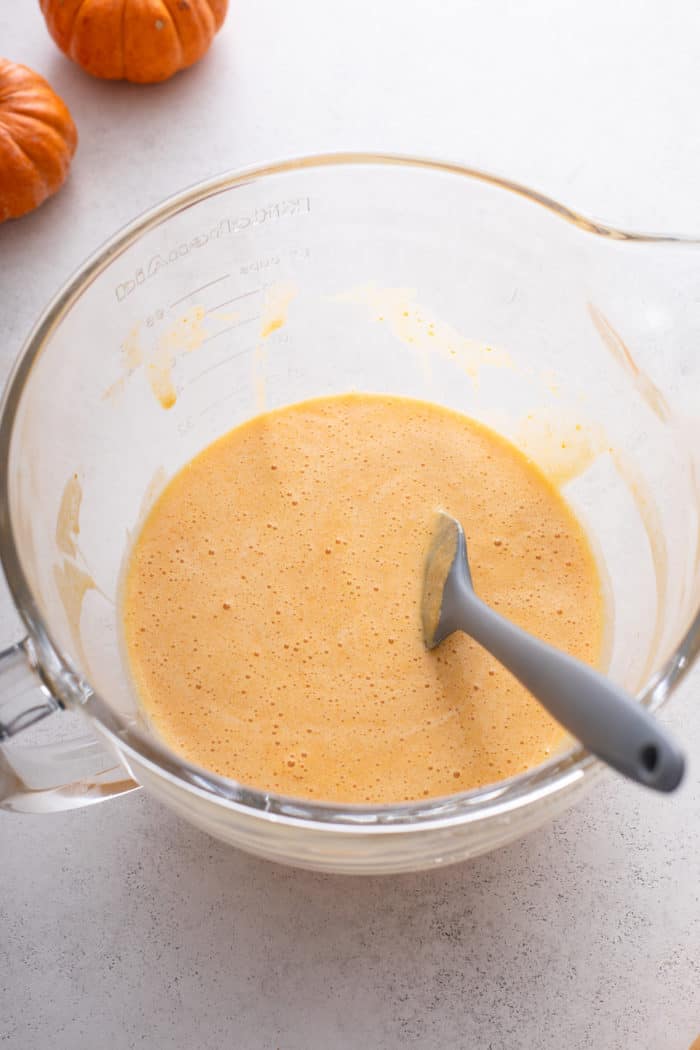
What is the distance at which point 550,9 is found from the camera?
2.17m

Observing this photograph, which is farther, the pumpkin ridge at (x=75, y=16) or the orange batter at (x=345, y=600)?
the pumpkin ridge at (x=75, y=16)

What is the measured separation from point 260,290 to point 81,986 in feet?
3.10

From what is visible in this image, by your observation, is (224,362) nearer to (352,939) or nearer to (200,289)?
(200,289)

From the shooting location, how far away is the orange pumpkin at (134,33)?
6.35 ft

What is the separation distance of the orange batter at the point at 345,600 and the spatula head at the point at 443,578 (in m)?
0.02

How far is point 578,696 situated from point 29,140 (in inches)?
52.8

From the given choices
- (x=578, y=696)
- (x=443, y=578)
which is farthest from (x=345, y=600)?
(x=578, y=696)

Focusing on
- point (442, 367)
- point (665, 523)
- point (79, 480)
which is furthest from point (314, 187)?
point (665, 523)

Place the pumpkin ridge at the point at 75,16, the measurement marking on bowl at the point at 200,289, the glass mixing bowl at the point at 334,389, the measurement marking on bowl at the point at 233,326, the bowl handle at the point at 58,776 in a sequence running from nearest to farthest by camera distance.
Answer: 1. the glass mixing bowl at the point at 334,389
2. the bowl handle at the point at 58,776
3. the measurement marking on bowl at the point at 200,289
4. the measurement marking on bowl at the point at 233,326
5. the pumpkin ridge at the point at 75,16

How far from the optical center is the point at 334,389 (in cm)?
174

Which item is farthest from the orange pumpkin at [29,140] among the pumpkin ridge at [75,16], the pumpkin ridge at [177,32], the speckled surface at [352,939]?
the speckled surface at [352,939]

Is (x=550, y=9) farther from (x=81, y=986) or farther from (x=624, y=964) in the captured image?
(x=81, y=986)

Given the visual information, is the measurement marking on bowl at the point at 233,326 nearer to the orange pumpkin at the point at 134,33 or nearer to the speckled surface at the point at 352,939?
the speckled surface at the point at 352,939

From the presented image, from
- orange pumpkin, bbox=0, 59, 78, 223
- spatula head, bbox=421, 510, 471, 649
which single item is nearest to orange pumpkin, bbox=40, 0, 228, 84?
orange pumpkin, bbox=0, 59, 78, 223
